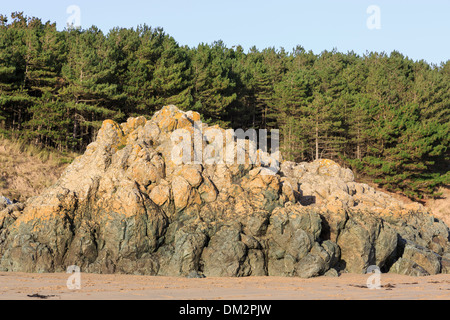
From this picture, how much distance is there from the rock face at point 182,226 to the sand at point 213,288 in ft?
2.71

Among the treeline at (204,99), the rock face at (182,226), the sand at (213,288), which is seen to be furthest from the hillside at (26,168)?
the sand at (213,288)

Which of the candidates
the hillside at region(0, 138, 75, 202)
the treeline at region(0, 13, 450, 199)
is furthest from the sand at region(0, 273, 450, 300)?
the treeline at region(0, 13, 450, 199)

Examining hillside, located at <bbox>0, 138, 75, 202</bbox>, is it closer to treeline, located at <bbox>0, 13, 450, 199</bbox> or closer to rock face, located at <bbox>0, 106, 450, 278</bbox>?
treeline, located at <bbox>0, 13, 450, 199</bbox>

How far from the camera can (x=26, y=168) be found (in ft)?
91.7

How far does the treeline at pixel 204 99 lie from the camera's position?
3297cm

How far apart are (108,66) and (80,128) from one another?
5.32 metres

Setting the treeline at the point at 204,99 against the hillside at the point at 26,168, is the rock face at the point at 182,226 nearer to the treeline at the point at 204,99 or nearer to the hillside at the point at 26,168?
the hillside at the point at 26,168

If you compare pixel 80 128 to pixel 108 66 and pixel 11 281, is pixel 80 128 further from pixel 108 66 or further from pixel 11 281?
pixel 11 281

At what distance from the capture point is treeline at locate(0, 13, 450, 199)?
1298 inches

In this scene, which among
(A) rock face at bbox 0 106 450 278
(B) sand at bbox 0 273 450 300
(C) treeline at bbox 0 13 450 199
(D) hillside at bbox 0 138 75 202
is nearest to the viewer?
(B) sand at bbox 0 273 450 300

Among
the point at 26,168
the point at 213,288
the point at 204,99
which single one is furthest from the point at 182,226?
the point at 204,99

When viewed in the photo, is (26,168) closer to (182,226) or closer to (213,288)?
(182,226)

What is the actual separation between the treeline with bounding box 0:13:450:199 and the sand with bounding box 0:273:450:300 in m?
21.1

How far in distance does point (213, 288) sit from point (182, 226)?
369 centimetres
